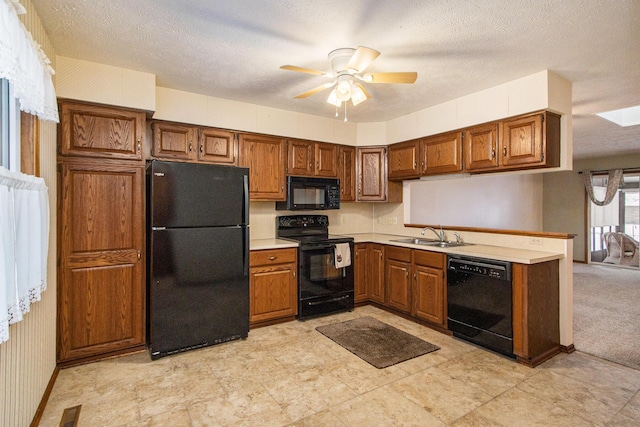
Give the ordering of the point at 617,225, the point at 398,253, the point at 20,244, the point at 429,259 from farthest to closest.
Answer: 1. the point at 617,225
2. the point at 398,253
3. the point at 429,259
4. the point at 20,244

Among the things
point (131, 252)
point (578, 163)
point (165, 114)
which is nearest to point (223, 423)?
point (131, 252)

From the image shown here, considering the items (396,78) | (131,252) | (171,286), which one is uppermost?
(396,78)

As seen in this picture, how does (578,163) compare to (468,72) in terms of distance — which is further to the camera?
(578,163)

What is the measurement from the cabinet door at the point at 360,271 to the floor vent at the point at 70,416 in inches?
112

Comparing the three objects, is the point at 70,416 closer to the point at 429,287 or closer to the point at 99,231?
the point at 99,231

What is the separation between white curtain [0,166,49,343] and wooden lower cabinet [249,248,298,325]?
1833 millimetres

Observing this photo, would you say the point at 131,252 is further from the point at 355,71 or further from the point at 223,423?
the point at 355,71

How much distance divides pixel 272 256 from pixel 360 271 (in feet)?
4.07

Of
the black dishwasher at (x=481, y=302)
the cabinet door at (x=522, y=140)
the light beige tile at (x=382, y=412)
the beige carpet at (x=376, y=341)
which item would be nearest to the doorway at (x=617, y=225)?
the cabinet door at (x=522, y=140)

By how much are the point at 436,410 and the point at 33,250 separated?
2476 mm

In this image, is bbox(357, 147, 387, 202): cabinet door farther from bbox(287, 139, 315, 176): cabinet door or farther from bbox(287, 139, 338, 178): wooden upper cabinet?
bbox(287, 139, 315, 176): cabinet door

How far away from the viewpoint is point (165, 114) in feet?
10.8

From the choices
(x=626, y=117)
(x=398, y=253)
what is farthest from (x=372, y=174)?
(x=626, y=117)

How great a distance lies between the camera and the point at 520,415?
6.78 ft
